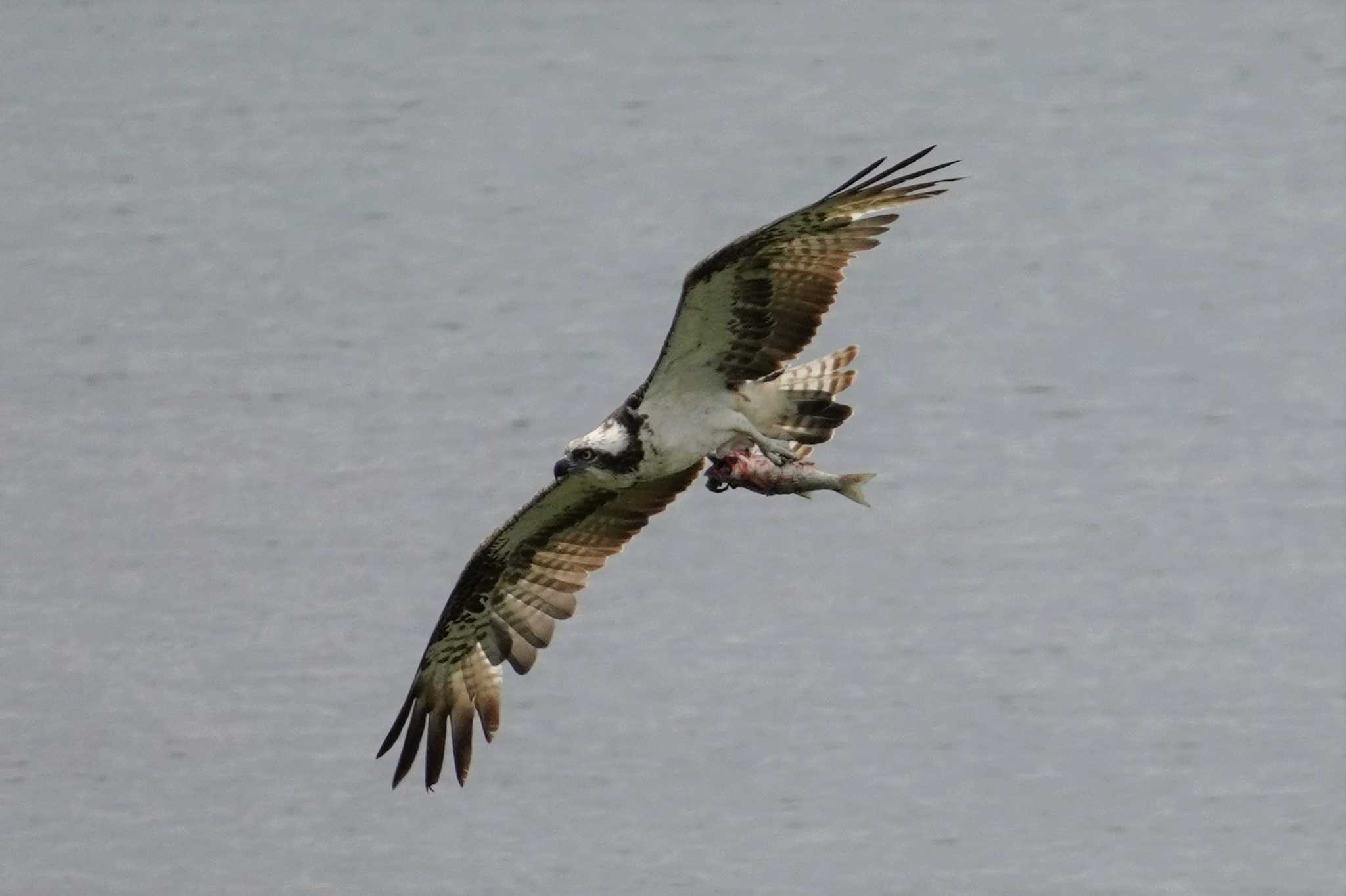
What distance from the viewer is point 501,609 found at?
9875 millimetres

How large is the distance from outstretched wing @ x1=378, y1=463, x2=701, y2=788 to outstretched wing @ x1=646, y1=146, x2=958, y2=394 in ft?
2.95

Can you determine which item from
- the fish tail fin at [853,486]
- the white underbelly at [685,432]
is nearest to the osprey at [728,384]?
the white underbelly at [685,432]

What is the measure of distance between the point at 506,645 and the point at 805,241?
6.67 ft

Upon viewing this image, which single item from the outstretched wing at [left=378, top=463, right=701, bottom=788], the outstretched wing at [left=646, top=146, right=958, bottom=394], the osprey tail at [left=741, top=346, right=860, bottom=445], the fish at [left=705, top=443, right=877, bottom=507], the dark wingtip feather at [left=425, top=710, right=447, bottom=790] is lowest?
the dark wingtip feather at [left=425, top=710, right=447, bottom=790]

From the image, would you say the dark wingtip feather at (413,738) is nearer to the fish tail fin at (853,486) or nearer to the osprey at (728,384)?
the osprey at (728,384)

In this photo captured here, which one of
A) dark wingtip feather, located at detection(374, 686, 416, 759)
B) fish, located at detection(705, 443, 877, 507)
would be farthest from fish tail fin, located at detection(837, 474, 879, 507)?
dark wingtip feather, located at detection(374, 686, 416, 759)

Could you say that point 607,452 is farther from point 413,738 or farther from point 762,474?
point 413,738

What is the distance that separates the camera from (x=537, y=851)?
12453 millimetres

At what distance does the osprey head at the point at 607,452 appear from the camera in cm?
873

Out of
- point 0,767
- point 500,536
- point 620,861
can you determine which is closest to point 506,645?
point 500,536

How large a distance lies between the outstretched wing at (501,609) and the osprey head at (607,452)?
2.74 feet

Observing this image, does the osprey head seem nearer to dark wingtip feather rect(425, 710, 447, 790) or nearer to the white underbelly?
the white underbelly

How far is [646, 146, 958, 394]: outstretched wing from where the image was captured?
8586 mm

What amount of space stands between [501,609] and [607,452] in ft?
4.35
